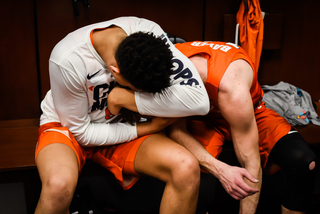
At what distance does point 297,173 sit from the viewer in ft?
3.86

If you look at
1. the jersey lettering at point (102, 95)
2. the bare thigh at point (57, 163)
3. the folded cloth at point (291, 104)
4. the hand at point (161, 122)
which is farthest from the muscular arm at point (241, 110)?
the folded cloth at point (291, 104)

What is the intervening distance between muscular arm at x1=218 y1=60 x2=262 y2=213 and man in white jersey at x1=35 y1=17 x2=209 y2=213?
4.6 inches

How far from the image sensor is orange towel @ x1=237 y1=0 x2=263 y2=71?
1.83 metres

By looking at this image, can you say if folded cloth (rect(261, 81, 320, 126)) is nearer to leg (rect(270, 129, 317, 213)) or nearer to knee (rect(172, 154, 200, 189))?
leg (rect(270, 129, 317, 213))

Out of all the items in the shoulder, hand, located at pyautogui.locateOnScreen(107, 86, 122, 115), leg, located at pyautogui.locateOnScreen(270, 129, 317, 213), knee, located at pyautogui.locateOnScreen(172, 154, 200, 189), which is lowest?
leg, located at pyautogui.locateOnScreen(270, 129, 317, 213)

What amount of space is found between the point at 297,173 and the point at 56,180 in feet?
3.25

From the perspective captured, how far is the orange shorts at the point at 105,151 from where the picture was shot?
3.58ft

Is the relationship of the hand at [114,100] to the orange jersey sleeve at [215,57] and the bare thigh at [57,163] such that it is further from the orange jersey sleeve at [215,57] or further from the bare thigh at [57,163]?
the orange jersey sleeve at [215,57]

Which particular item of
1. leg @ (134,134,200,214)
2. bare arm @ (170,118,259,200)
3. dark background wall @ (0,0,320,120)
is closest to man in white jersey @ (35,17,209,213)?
leg @ (134,134,200,214)

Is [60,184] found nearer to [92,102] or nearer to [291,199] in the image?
[92,102]

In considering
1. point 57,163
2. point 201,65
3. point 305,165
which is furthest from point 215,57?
point 57,163

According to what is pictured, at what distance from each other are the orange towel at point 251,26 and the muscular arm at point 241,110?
2.56ft

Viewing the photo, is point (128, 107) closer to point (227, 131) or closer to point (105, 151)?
point (105, 151)

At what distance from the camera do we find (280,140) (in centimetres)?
127
